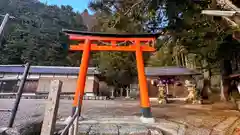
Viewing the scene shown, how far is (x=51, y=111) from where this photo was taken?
252 centimetres

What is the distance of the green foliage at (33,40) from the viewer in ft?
88.9

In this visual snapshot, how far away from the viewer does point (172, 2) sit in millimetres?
7383

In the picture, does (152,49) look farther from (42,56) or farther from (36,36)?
(36,36)

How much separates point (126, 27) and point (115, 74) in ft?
34.7

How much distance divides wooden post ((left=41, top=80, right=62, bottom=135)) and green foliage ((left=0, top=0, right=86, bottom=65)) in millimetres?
22723

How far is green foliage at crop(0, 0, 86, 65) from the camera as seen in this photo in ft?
88.9

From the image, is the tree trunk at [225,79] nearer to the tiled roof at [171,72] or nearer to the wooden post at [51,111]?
the tiled roof at [171,72]

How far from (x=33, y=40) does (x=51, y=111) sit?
2884 cm

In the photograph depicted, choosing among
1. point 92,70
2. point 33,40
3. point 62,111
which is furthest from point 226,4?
point 33,40

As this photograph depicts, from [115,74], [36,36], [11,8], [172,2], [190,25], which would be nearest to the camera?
[172,2]

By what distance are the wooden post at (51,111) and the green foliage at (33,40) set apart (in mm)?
22723

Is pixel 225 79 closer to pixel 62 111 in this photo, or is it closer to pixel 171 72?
pixel 171 72

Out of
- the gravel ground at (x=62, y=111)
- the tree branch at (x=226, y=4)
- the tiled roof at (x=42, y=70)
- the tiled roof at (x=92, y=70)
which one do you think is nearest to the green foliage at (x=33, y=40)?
the tiled roof at (x=42, y=70)

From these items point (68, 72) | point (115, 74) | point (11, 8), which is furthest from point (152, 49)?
point (11, 8)
